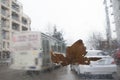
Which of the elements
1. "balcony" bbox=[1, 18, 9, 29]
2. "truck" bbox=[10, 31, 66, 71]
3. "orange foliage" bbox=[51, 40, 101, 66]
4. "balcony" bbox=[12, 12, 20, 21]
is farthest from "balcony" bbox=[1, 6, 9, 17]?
"orange foliage" bbox=[51, 40, 101, 66]

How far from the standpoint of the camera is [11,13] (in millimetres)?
76125

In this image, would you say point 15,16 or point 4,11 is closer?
point 4,11

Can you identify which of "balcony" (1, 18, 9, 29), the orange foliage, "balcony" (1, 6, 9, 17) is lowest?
the orange foliage

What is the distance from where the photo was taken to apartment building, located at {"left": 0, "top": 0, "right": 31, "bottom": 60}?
2712 inches

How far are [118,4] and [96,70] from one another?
67.3m

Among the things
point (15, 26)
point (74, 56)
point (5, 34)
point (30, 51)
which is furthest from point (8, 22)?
point (74, 56)

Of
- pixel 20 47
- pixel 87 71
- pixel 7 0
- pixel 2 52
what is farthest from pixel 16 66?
pixel 7 0

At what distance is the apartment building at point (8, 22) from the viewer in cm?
6888

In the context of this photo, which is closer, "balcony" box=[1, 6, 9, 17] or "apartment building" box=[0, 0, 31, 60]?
"apartment building" box=[0, 0, 31, 60]

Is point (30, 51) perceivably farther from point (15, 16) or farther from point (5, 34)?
point (15, 16)

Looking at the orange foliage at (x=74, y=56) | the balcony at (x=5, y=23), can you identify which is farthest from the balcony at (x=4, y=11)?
the orange foliage at (x=74, y=56)

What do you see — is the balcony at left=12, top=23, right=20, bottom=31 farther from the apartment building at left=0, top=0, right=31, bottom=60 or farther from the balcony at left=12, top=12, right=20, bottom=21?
the balcony at left=12, top=12, right=20, bottom=21

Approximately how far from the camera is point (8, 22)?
72.4 meters

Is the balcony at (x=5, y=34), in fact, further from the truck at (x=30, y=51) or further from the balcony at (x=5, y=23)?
the truck at (x=30, y=51)
